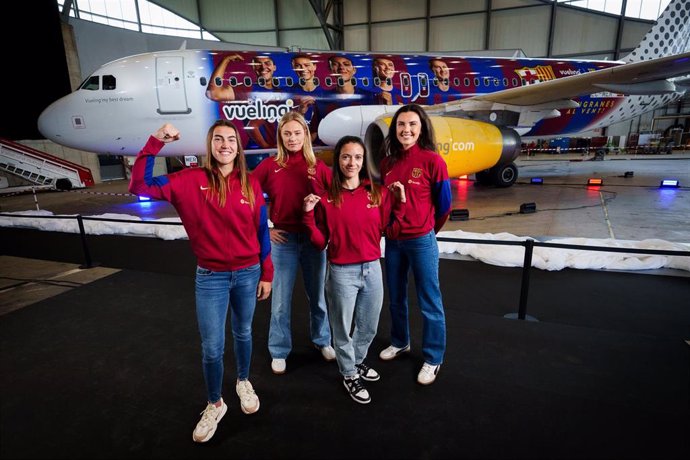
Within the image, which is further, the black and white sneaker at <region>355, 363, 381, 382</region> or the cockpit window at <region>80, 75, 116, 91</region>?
the cockpit window at <region>80, 75, 116, 91</region>

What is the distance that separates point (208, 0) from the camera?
20516mm

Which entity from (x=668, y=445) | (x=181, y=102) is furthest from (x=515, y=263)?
(x=181, y=102)

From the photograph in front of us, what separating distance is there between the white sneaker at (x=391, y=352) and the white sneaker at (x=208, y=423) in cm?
107

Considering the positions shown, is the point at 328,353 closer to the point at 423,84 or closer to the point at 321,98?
the point at 321,98

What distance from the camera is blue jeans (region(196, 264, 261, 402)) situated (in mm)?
Result: 1735

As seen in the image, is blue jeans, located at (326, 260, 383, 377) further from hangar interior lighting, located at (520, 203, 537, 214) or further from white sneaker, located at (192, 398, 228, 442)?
hangar interior lighting, located at (520, 203, 537, 214)

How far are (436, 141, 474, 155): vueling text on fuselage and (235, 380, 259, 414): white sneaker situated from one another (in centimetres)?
564

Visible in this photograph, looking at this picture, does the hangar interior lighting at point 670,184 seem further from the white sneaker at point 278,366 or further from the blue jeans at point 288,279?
the white sneaker at point 278,366

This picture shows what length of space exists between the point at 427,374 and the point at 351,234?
1017mm

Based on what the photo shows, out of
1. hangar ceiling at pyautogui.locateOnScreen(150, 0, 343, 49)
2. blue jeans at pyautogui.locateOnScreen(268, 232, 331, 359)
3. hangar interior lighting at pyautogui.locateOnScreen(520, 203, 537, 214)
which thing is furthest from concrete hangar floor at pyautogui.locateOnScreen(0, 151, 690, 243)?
hangar ceiling at pyautogui.locateOnScreen(150, 0, 343, 49)

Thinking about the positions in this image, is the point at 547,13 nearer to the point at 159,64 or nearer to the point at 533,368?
the point at 159,64

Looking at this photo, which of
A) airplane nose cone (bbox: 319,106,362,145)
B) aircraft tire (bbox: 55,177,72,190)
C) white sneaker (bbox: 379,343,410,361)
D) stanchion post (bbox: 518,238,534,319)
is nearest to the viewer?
white sneaker (bbox: 379,343,410,361)

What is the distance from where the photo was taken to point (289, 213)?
7.11ft

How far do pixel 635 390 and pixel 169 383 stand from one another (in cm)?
280
